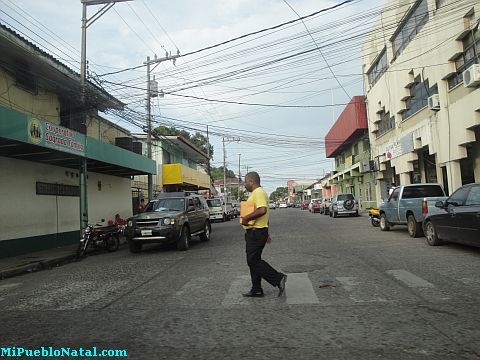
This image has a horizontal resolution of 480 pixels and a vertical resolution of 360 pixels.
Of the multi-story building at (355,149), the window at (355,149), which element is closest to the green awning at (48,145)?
the multi-story building at (355,149)

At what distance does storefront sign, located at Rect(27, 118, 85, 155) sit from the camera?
1220 centimetres

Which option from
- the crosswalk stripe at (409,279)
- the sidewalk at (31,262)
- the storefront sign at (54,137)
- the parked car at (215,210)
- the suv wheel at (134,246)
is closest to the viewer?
the crosswalk stripe at (409,279)

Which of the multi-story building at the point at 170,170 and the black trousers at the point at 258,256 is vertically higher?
the multi-story building at the point at 170,170

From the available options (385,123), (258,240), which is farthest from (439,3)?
(258,240)

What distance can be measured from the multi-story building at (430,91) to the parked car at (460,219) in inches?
254

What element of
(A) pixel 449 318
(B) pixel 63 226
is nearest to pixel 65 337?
(A) pixel 449 318

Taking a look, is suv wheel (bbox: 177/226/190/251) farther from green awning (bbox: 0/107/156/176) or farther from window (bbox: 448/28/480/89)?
window (bbox: 448/28/480/89)

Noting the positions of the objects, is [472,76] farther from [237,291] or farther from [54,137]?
[54,137]

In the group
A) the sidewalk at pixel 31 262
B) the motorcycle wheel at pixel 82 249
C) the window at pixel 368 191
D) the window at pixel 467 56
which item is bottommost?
the sidewalk at pixel 31 262

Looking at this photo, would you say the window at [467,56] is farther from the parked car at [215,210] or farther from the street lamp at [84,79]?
the parked car at [215,210]

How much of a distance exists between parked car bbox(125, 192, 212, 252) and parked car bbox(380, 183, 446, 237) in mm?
7239

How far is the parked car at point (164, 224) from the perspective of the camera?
1290 cm

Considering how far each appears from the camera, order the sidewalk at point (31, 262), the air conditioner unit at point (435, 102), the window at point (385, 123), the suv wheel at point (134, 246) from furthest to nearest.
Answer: the window at point (385, 123) < the air conditioner unit at point (435, 102) < the suv wheel at point (134, 246) < the sidewalk at point (31, 262)

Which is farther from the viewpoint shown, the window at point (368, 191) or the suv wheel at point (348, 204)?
the window at point (368, 191)
